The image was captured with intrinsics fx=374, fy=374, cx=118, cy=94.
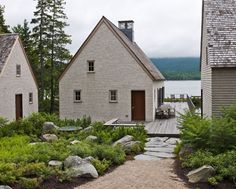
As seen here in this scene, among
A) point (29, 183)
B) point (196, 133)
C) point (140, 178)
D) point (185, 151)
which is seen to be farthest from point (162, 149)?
point (29, 183)

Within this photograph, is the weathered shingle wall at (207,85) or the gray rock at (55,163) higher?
the weathered shingle wall at (207,85)

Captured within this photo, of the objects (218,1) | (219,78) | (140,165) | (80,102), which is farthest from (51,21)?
(140,165)

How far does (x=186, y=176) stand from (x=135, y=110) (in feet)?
51.4

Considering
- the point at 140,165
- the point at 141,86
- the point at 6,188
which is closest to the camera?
the point at 6,188

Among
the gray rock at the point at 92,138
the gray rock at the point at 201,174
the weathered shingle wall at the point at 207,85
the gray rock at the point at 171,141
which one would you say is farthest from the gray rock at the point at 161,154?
the weathered shingle wall at the point at 207,85

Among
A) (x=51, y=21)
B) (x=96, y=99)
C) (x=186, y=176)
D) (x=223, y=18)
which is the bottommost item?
(x=186, y=176)

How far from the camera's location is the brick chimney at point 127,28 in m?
30.3

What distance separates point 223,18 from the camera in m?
18.2

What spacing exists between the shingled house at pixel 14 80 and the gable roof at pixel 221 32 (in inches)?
581

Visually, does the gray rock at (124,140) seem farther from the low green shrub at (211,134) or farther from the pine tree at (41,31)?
the pine tree at (41,31)

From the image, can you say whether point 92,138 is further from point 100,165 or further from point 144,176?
point 144,176

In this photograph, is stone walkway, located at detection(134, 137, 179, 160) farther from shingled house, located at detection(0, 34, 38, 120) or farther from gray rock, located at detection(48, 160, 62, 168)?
shingled house, located at detection(0, 34, 38, 120)

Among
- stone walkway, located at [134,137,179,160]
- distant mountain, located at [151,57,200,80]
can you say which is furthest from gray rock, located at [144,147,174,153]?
distant mountain, located at [151,57,200,80]

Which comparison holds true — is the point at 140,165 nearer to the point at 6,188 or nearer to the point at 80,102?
the point at 6,188
